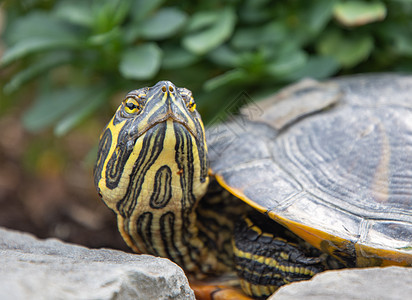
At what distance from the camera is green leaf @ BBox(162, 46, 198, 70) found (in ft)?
8.54

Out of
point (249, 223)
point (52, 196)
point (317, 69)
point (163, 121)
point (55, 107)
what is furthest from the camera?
point (52, 196)

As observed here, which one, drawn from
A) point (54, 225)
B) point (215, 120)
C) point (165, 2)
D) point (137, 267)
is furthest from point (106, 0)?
point (137, 267)

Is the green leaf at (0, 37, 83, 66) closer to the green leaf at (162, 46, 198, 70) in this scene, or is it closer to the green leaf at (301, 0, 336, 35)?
the green leaf at (162, 46, 198, 70)

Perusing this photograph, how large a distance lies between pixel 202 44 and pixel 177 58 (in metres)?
0.24

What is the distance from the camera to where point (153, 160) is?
164 centimetres

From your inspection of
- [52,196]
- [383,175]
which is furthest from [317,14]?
[52,196]

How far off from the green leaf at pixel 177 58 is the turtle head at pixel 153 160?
913mm

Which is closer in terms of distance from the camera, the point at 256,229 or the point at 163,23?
the point at 256,229

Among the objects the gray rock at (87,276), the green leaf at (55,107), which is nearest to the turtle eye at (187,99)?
the gray rock at (87,276)

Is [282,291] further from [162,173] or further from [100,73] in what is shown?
[100,73]

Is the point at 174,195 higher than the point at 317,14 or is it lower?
lower

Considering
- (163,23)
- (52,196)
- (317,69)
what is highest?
(163,23)

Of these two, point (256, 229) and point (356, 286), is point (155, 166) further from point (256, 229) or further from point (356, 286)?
point (356, 286)

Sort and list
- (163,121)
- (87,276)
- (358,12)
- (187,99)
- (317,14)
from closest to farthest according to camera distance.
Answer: (87,276) → (163,121) → (187,99) → (358,12) → (317,14)
